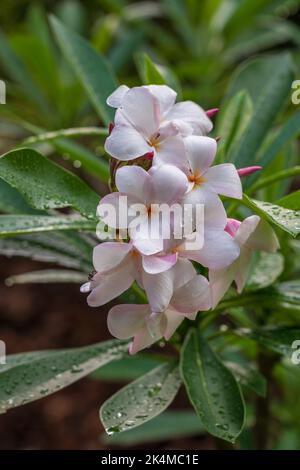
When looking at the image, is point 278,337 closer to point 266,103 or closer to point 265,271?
point 265,271

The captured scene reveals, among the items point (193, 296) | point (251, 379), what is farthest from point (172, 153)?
point (251, 379)

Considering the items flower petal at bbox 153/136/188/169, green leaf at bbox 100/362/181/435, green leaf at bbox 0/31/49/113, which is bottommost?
green leaf at bbox 100/362/181/435

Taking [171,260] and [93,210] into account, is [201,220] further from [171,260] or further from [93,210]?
[93,210]

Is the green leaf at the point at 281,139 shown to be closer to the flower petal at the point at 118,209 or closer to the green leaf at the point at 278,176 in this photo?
the green leaf at the point at 278,176

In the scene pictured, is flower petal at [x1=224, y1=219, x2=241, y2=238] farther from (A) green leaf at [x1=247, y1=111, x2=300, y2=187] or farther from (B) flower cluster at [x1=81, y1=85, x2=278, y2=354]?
(A) green leaf at [x1=247, y1=111, x2=300, y2=187]

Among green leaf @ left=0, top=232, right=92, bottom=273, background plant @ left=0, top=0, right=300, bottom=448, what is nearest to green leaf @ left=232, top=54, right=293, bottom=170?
background plant @ left=0, top=0, right=300, bottom=448

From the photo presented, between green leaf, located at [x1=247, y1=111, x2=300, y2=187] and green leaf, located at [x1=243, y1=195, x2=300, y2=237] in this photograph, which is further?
green leaf, located at [x1=247, y1=111, x2=300, y2=187]

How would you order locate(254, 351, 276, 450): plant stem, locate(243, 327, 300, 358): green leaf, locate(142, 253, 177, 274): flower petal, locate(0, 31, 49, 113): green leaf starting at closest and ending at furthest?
locate(142, 253, 177, 274): flower petal, locate(243, 327, 300, 358): green leaf, locate(254, 351, 276, 450): plant stem, locate(0, 31, 49, 113): green leaf
